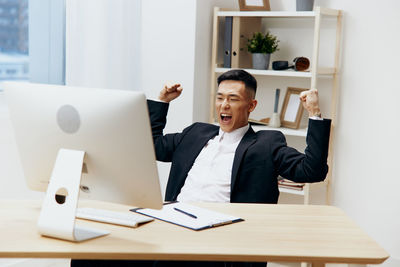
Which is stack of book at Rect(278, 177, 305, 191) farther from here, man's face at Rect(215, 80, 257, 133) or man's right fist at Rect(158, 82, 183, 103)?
man's right fist at Rect(158, 82, 183, 103)

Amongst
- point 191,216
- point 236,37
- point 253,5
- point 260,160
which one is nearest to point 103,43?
point 236,37

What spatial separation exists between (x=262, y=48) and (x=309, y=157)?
1513 millimetres

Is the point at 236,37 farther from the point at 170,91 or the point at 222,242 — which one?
the point at 222,242

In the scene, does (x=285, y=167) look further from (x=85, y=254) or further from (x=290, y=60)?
(x=290, y=60)

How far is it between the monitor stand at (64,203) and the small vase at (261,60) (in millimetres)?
2123

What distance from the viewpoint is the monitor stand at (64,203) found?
64.4 inches

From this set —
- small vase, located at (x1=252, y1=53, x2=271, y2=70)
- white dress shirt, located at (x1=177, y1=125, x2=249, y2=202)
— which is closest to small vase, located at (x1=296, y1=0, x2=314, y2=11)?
small vase, located at (x1=252, y1=53, x2=271, y2=70)

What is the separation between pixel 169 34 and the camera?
12.2 feet

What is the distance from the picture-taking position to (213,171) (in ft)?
7.88

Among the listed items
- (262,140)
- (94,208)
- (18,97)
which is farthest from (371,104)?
(18,97)

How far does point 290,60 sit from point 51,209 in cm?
241

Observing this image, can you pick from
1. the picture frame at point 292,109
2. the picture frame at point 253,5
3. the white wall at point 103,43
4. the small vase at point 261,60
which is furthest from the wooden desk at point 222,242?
the picture frame at point 253,5

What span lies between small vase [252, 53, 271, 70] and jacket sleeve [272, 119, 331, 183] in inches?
49.0

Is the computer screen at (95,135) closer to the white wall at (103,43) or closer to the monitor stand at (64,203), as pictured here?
the monitor stand at (64,203)
